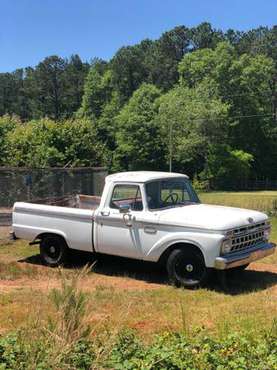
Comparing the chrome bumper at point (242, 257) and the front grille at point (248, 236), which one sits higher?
the front grille at point (248, 236)

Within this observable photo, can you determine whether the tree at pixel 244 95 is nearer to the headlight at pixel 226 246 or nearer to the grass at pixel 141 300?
the grass at pixel 141 300

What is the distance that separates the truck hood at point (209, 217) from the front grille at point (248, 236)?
0.32ft

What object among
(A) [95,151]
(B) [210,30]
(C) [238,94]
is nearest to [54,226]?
(A) [95,151]

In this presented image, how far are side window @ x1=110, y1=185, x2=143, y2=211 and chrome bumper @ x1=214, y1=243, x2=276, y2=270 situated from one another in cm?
185

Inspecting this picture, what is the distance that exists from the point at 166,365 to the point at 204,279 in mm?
4992

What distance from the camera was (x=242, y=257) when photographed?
9234mm

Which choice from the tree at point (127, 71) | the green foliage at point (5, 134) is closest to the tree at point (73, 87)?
the tree at point (127, 71)

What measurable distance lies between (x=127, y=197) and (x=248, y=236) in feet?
7.40

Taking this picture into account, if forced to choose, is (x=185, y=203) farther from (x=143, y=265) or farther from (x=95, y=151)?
(x=95, y=151)

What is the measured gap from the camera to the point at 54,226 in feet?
36.0

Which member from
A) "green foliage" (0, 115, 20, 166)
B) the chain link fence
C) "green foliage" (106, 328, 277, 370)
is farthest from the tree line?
"green foliage" (106, 328, 277, 370)

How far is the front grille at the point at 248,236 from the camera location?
930cm

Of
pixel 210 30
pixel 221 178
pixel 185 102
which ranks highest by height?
pixel 210 30

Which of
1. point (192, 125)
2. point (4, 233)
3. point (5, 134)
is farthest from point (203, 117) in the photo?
point (4, 233)
